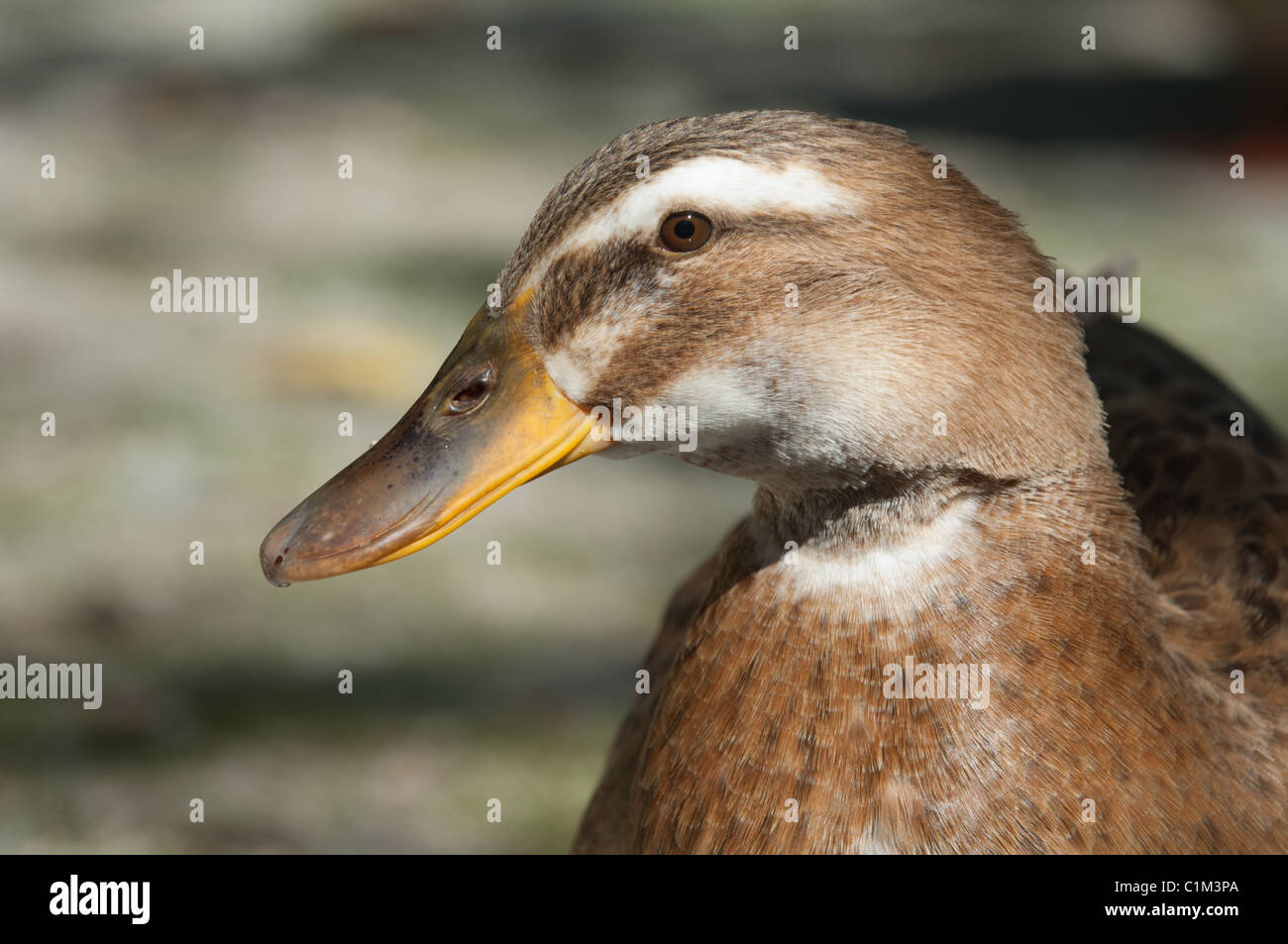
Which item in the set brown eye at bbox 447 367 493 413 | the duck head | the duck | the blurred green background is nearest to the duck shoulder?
the duck

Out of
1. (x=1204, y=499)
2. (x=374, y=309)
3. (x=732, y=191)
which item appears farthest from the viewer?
(x=374, y=309)

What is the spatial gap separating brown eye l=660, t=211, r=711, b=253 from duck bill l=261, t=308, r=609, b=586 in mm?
201

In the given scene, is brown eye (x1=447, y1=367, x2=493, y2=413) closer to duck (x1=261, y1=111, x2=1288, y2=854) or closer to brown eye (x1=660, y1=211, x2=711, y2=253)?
duck (x1=261, y1=111, x2=1288, y2=854)

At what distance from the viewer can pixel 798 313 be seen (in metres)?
1.50

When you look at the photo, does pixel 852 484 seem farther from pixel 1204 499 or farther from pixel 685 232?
pixel 1204 499

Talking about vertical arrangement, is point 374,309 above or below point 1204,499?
above

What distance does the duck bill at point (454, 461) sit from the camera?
1593 millimetres

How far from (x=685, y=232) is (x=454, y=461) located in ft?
1.18

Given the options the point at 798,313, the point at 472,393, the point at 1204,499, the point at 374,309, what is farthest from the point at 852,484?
the point at 374,309

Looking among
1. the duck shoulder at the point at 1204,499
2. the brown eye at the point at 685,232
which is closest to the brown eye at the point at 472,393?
the brown eye at the point at 685,232

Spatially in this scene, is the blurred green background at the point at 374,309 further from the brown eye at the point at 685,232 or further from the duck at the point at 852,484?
the brown eye at the point at 685,232

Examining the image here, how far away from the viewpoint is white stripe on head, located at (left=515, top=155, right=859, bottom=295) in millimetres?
1480

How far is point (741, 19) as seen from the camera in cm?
511

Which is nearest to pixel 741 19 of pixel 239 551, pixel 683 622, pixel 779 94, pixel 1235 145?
pixel 779 94
